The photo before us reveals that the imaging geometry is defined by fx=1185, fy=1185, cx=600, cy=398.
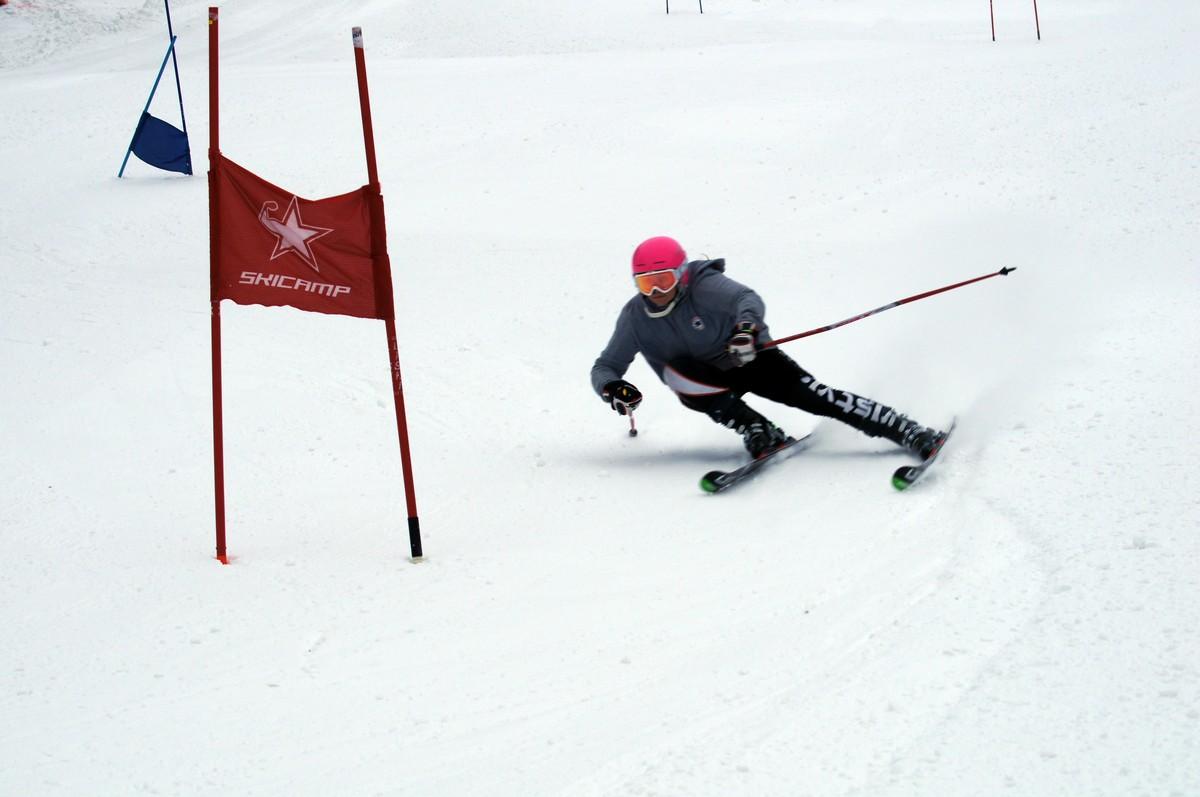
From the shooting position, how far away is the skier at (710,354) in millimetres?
6535

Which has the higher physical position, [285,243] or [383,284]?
[285,243]

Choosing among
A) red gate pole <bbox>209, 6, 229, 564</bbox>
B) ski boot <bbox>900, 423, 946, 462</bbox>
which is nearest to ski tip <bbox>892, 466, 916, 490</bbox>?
ski boot <bbox>900, 423, 946, 462</bbox>

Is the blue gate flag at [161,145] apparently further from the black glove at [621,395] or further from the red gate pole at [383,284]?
the red gate pole at [383,284]

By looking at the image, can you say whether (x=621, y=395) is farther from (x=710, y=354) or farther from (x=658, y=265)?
(x=658, y=265)

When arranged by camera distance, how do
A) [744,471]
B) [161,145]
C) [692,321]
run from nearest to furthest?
[744,471] → [692,321] → [161,145]

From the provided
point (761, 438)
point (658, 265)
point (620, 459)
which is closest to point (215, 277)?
point (658, 265)

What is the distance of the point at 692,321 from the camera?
22.3 feet

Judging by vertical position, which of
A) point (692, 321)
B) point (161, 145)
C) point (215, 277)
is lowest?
point (692, 321)

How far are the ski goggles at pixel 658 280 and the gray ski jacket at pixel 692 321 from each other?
127 millimetres

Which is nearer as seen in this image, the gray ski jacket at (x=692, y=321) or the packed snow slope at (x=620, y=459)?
the packed snow slope at (x=620, y=459)

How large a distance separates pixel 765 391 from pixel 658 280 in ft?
3.01

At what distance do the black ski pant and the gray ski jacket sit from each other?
0.29 feet

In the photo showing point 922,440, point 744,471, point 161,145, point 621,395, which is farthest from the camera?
point 161,145

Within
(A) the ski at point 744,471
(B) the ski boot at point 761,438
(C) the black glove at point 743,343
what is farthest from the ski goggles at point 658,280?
(A) the ski at point 744,471
